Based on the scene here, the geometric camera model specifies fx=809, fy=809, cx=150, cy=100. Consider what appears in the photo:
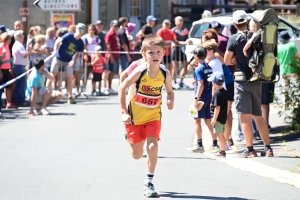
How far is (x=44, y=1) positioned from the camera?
22.6 m

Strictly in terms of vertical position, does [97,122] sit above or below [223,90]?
below

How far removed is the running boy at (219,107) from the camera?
38.7 ft

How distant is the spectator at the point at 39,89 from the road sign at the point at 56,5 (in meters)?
5.38

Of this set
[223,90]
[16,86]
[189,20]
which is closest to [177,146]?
[223,90]

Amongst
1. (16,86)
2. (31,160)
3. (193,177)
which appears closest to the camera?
(193,177)

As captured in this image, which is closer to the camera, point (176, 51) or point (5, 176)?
point (5, 176)

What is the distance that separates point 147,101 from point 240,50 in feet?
9.85

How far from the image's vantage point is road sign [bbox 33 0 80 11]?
74.2ft

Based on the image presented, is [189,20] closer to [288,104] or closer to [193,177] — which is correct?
[288,104]

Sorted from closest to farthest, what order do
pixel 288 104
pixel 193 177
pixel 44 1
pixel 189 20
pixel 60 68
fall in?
1. pixel 193 177
2. pixel 288 104
3. pixel 60 68
4. pixel 44 1
5. pixel 189 20

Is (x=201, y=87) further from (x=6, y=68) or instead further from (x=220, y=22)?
(x=220, y=22)

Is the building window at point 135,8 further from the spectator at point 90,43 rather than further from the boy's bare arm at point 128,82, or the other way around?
the boy's bare arm at point 128,82

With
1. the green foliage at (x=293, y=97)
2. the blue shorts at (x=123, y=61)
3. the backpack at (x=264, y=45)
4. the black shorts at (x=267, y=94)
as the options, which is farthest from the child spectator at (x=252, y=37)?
the blue shorts at (x=123, y=61)

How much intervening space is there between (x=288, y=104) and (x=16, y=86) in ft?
25.2
